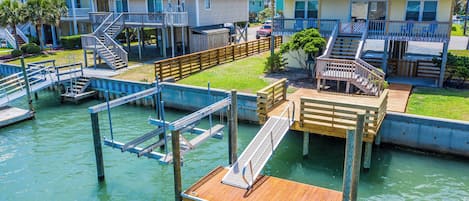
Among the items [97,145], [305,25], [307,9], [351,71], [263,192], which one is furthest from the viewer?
[307,9]

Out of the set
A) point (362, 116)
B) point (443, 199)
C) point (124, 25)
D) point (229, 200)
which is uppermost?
point (124, 25)

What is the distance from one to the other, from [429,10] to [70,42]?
92.9 feet

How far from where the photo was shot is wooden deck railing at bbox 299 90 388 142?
11461mm

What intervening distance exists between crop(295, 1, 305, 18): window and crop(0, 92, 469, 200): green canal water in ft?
29.4

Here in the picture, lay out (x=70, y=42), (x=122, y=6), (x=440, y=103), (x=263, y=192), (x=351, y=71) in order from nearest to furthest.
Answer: (x=263, y=192) → (x=440, y=103) → (x=351, y=71) → (x=122, y=6) → (x=70, y=42)

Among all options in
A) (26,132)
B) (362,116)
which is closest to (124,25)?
(26,132)

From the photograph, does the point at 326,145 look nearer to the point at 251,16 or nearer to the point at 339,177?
the point at 339,177

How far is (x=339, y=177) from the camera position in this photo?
12.4m

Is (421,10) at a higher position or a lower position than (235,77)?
higher

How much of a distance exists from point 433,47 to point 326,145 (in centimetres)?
2009

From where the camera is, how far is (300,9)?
22234 millimetres

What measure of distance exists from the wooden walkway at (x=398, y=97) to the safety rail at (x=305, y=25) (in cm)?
469

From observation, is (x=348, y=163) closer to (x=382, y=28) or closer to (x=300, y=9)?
(x=382, y=28)

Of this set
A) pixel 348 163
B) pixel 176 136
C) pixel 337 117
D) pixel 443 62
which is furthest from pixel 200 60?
pixel 348 163
